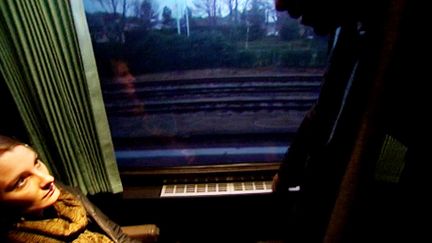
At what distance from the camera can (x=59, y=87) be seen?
6.67ft

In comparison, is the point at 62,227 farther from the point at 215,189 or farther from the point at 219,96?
the point at 219,96

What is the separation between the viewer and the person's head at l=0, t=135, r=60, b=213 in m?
1.38

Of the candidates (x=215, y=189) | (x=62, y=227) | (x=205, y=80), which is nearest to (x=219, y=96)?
(x=205, y=80)


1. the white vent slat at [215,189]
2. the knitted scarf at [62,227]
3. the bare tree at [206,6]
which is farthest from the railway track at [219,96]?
the knitted scarf at [62,227]

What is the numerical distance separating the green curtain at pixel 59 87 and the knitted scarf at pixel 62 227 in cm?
47

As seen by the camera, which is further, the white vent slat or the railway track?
the railway track

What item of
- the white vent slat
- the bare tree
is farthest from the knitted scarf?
the bare tree

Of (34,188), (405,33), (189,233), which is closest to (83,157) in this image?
(34,188)

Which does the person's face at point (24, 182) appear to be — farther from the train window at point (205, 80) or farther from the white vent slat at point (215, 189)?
the train window at point (205, 80)

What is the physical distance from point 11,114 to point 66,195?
87cm

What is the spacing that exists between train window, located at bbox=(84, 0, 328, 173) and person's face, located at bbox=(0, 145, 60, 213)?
2.12 m

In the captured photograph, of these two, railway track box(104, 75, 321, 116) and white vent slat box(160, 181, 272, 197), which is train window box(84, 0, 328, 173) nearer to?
railway track box(104, 75, 321, 116)

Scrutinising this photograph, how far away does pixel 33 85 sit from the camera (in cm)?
202

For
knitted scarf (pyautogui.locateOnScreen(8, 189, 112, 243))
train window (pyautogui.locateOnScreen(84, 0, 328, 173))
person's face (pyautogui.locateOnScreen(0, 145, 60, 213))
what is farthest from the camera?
train window (pyautogui.locateOnScreen(84, 0, 328, 173))
